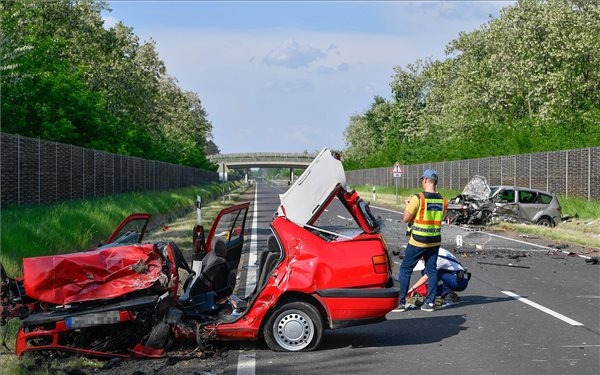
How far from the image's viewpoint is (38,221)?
16.7 metres

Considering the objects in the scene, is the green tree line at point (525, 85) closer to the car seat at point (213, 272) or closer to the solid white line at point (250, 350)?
the solid white line at point (250, 350)

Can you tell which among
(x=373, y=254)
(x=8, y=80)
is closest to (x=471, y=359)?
(x=373, y=254)

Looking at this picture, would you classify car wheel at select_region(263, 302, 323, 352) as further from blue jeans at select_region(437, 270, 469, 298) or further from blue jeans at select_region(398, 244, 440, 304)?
blue jeans at select_region(437, 270, 469, 298)

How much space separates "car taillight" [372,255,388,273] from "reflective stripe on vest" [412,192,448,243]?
229 cm

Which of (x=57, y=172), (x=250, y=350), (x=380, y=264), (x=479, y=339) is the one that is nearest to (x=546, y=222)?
(x=57, y=172)

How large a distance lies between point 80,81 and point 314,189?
33.7 metres

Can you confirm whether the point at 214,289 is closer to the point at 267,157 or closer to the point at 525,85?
the point at 525,85

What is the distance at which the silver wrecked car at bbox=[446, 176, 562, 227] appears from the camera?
93.9 feet

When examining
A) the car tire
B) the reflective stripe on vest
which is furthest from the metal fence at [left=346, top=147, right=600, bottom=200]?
the car tire

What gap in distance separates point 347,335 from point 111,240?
288 cm

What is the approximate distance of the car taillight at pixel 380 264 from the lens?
8492 mm

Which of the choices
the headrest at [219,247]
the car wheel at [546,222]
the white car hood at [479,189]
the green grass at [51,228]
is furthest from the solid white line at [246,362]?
the car wheel at [546,222]

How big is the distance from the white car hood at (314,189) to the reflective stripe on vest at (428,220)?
2.48m

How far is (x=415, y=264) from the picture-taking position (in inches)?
425
